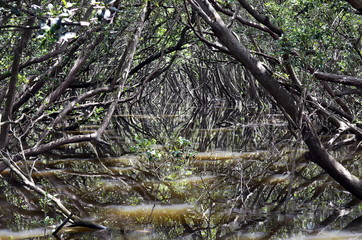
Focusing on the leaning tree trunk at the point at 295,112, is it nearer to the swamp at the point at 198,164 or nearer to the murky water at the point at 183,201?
the swamp at the point at 198,164

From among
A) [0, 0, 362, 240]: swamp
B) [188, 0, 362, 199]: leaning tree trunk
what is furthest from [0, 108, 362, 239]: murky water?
[188, 0, 362, 199]: leaning tree trunk

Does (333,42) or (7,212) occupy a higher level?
(333,42)

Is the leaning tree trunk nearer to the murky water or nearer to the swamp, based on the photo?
the swamp

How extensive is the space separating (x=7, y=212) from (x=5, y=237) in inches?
41.6

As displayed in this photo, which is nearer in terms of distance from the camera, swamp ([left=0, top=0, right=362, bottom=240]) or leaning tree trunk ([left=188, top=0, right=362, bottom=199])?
swamp ([left=0, top=0, right=362, bottom=240])

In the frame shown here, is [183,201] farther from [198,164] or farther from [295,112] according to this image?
[198,164]

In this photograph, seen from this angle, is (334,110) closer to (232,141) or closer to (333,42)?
(333,42)

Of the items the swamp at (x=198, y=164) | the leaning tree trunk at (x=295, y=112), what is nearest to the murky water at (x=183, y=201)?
the swamp at (x=198, y=164)

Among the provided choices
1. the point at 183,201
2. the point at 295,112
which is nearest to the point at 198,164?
the point at 183,201

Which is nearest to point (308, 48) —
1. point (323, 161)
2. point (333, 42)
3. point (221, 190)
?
point (333, 42)

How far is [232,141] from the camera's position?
1204cm

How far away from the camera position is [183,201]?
6348 millimetres

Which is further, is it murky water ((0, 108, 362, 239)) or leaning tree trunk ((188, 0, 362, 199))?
leaning tree trunk ((188, 0, 362, 199))

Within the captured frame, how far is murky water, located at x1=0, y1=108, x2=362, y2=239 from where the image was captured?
16.8ft
